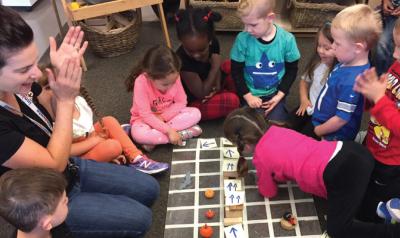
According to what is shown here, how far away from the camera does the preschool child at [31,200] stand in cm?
90

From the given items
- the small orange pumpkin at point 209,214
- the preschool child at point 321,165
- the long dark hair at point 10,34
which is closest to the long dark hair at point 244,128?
the preschool child at point 321,165

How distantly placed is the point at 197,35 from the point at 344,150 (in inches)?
32.6

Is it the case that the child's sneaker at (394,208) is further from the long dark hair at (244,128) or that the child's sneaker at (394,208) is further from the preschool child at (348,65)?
the long dark hair at (244,128)

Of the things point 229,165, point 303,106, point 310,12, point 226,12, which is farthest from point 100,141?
point 310,12

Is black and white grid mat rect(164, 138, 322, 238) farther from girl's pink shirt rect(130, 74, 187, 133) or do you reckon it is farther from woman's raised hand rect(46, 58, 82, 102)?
woman's raised hand rect(46, 58, 82, 102)

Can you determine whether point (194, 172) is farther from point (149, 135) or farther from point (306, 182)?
point (306, 182)

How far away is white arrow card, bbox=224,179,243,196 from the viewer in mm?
1422

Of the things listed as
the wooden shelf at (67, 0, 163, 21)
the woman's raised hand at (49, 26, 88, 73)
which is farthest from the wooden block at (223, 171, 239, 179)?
the wooden shelf at (67, 0, 163, 21)

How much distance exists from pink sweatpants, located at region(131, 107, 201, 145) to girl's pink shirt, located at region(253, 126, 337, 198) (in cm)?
56

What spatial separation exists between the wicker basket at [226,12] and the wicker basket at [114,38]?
1.39 feet

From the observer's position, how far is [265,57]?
1699 millimetres

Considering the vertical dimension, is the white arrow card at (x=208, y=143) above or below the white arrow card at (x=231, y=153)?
below

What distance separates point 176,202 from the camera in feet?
4.88

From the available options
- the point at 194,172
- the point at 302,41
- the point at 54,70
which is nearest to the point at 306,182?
the point at 194,172
